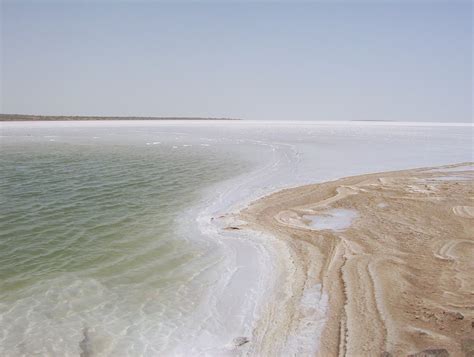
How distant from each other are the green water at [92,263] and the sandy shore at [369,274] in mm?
1543

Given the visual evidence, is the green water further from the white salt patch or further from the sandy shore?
the white salt patch

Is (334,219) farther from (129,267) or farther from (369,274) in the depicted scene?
(129,267)

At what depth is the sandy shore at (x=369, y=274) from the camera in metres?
4.16

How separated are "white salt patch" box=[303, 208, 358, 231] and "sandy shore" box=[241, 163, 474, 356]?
0.07ft

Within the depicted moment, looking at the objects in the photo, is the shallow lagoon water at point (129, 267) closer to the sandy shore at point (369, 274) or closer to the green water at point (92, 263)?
the green water at point (92, 263)

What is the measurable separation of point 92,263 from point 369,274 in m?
4.42

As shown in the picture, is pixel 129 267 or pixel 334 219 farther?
pixel 334 219

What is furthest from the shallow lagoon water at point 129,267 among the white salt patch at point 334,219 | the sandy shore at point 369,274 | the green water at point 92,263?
the white salt patch at point 334,219

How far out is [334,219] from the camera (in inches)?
349

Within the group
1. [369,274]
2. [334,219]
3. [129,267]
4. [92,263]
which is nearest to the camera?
[369,274]

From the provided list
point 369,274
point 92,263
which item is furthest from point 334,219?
point 92,263

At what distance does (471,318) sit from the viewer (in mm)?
4324

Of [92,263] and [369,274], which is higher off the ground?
[369,274]

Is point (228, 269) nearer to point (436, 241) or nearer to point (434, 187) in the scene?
point (436, 241)
